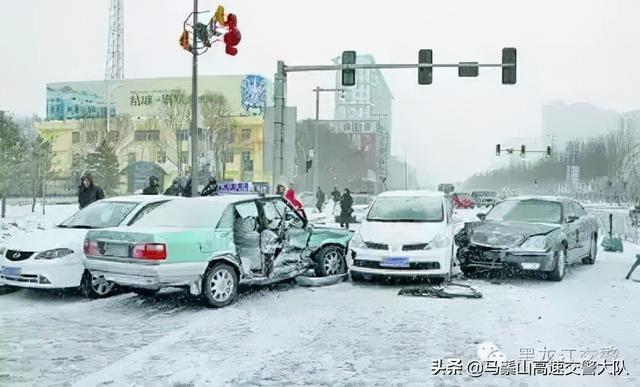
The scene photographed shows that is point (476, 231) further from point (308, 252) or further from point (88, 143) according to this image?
point (88, 143)

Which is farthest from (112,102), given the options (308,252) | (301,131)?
(308,252)

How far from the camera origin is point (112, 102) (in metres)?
78.3

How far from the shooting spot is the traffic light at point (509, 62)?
18.9 m

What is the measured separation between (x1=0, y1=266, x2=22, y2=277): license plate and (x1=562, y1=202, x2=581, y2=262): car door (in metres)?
8.92

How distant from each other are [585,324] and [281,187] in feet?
35.1

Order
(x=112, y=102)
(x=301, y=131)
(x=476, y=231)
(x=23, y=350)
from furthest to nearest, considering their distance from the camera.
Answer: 1. (x=301, y=131)
2. (x=112, y=102)
3. (x=476, y=231)
4. (x=23, y=350)

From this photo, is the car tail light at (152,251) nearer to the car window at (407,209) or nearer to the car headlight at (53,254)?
the car headlight at (53,254)

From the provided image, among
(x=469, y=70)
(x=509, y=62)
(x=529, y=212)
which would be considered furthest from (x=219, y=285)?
(x=509, y=62)

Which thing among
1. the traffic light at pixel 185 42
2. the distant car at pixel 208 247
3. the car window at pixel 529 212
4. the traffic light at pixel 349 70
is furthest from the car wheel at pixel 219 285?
the traffic light at pixel 349 70

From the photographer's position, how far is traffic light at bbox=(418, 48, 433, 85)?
62.0 feet

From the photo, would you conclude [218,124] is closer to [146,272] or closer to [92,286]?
[92,286]

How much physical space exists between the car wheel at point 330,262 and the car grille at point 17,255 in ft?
14.8

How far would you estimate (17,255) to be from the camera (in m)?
9.12

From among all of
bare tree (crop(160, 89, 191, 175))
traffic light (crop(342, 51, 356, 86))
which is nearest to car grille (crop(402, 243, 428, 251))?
traffic light (crop(342, 51, 356, 86))
